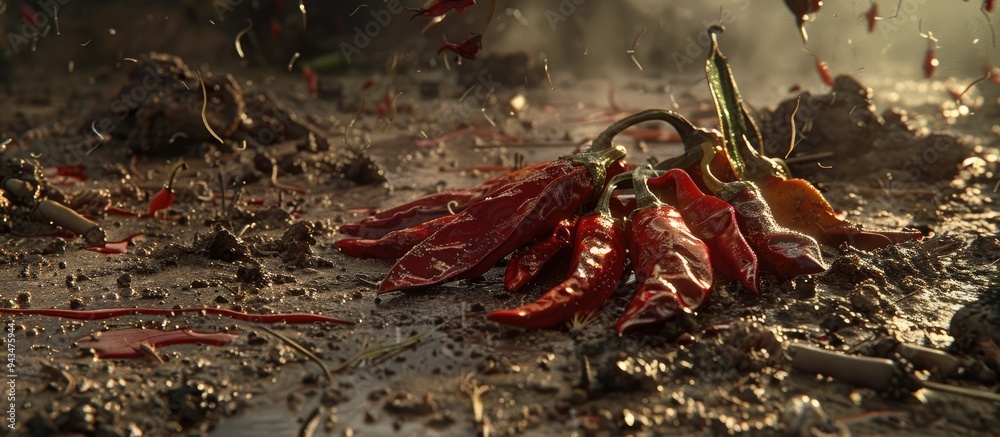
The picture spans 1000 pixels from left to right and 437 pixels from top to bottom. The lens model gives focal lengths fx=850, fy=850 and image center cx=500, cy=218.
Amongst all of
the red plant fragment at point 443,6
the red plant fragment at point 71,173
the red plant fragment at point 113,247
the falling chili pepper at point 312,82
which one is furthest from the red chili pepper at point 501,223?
the falling chili pepper at point 312,82

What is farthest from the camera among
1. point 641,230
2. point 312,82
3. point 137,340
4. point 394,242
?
point 312,82

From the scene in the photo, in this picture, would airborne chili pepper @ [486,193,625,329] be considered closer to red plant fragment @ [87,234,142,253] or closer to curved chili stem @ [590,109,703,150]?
curved chili stem @ [590,109,703,150]

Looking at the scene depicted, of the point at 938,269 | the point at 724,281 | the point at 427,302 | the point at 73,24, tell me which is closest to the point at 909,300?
the point at 938,269

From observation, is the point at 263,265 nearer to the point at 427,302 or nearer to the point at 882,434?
the point at 427,302

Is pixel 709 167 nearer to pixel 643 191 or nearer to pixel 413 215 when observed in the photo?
pixel 643 191

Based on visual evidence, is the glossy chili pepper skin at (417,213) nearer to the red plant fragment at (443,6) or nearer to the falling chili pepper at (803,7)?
the red plant fragment at (443,6)

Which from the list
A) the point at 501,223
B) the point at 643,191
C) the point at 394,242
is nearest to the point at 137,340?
the point at 394,242

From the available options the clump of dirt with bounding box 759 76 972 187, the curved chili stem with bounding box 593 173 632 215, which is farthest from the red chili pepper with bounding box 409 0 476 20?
the clump of dirt with bounding box 759 76 972 187

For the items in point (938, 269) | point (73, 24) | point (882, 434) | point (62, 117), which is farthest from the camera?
point (73, 24)
